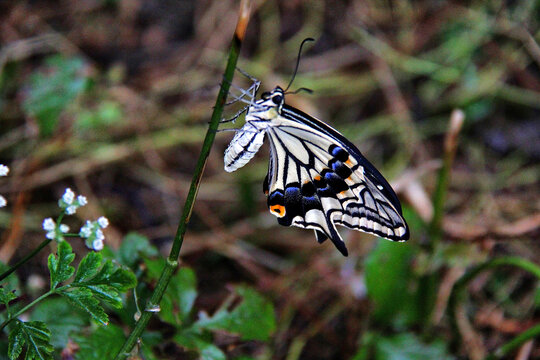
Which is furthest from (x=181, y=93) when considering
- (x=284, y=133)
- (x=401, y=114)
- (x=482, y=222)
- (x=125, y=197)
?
(x=482, y=222)

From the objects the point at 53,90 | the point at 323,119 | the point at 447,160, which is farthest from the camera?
the point at 323,119

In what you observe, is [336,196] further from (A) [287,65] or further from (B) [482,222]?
(A) [287,65]

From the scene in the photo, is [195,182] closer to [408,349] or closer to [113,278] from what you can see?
[113,278]

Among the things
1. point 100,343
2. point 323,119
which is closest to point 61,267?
point 100,343

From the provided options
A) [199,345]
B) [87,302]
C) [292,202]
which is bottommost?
[87,302]

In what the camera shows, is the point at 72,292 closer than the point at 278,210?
Yes

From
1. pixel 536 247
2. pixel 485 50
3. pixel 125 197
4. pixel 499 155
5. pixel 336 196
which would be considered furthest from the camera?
pixel 485 50

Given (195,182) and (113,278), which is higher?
(195,182)

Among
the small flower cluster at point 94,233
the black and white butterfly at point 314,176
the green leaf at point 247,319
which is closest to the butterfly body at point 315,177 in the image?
the black and white butterfly at point 314,176
